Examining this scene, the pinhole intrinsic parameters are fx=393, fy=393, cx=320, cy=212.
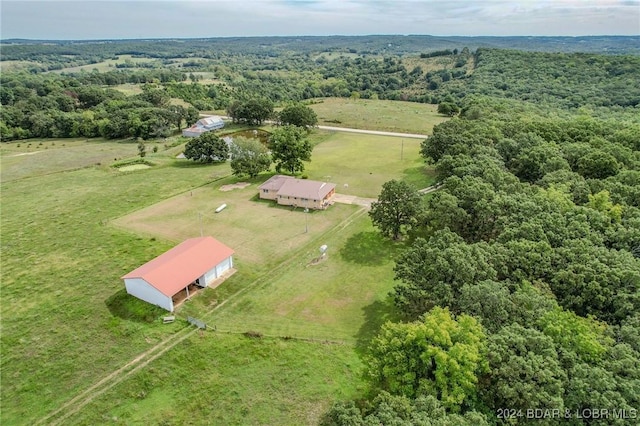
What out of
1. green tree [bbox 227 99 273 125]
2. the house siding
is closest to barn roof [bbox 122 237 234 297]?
the house siding

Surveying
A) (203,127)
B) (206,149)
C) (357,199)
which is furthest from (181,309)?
(203,127)

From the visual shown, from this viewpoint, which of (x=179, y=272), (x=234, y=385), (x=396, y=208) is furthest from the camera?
(x=396, y=208)

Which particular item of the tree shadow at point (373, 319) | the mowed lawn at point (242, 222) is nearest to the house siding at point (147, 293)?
the mowed lawn at point (242, 222)

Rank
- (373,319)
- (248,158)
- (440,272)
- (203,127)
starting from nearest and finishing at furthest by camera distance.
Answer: (440,272) → (373,319) → (248,158) → (203,127)

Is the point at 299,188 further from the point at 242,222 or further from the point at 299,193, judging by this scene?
the point at 242,222

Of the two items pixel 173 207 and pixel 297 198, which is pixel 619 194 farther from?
pixel 173 207

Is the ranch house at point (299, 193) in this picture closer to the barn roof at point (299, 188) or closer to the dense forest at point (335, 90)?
the barn roof at point (299, 188)

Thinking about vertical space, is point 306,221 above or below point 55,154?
below

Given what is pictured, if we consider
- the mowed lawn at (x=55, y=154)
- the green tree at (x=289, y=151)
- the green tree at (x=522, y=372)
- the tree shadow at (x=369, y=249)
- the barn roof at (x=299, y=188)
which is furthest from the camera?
the mowed lawn at (x=55, y=154)
